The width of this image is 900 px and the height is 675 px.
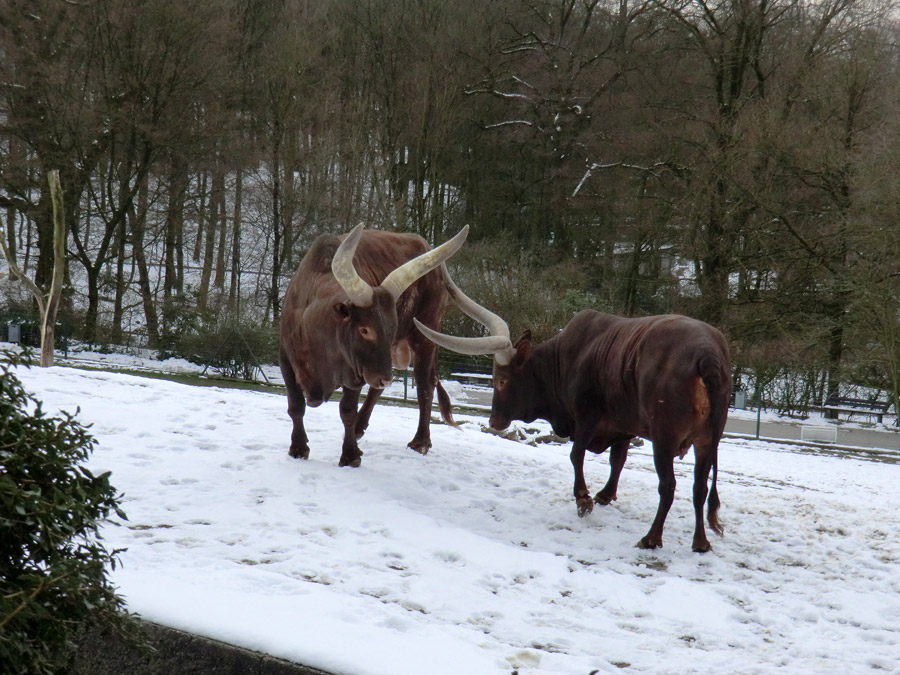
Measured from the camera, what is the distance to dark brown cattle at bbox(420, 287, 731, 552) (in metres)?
5.89

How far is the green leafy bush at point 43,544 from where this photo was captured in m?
2.44

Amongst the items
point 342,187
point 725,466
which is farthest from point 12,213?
point 725,466

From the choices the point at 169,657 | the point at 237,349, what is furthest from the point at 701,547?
the point at 237,349

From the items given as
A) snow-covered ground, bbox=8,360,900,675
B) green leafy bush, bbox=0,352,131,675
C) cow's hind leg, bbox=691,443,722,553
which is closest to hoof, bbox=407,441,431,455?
snow-covered ground, bbox=8,360,900,675

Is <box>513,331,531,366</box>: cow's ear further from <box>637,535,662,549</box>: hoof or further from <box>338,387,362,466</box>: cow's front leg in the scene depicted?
<box>637,535,662,549</box>: hoof

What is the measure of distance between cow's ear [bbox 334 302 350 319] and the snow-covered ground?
3.97 feet

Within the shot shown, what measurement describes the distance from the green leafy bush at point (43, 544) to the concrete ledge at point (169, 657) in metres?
0.95

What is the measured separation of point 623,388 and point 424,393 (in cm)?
208

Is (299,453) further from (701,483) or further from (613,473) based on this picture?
(701,483)

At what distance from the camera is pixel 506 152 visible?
3116 centimetres

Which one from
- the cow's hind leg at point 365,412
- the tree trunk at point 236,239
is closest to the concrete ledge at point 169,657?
the cow's hind leg at point 365,412

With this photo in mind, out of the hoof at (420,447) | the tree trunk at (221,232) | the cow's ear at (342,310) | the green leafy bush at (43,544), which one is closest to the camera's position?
the green leafy bush at (43,544)

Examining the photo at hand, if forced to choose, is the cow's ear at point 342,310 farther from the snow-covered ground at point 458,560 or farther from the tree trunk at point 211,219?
the tree trunk at point 211,219

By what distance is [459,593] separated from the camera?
4797 millimetres
